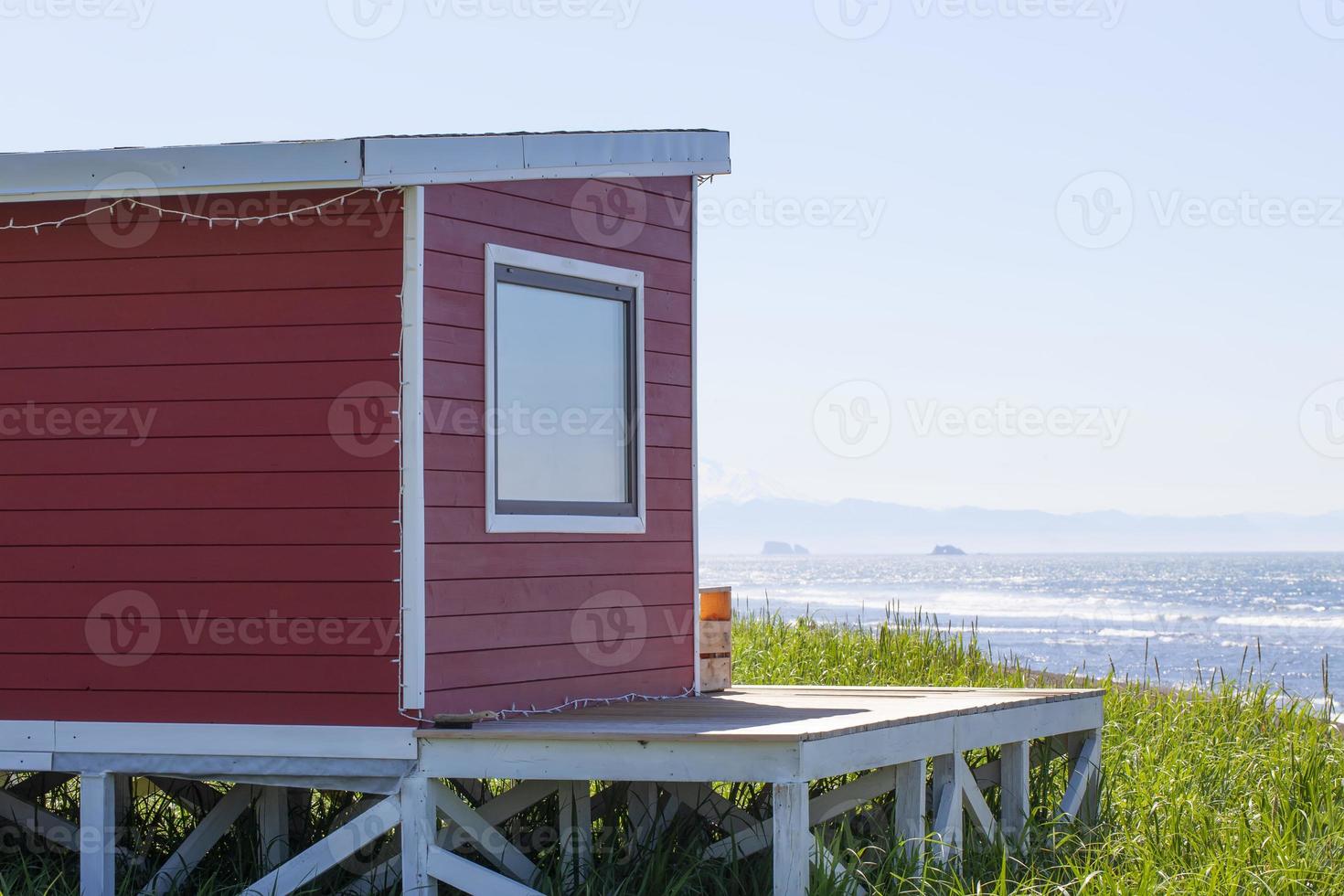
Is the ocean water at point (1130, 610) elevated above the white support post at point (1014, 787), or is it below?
below

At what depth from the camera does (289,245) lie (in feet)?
18.7

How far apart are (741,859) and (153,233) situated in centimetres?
350

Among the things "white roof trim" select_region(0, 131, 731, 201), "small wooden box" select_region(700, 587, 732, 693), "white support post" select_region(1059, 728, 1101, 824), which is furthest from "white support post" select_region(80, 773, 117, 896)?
"white support post" select_region(1059, 728, 1101, 824)

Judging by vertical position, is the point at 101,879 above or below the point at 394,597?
below

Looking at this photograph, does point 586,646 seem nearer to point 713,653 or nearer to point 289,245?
point 713,653

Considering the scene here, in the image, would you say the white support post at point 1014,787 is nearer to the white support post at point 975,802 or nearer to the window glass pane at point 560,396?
the white support post at point 975,802

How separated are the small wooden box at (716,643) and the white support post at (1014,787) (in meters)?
1.36

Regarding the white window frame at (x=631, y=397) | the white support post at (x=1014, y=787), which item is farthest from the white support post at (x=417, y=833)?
the white support post at (x=1014, y=787)

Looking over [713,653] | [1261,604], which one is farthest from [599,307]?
[1261,604]

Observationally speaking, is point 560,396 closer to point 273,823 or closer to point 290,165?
point 290,165

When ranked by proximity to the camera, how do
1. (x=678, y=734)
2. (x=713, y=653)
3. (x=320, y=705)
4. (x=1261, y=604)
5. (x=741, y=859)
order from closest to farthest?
1. (x=678, y=734)
2. (x=320, y=705)
3. (x=741, y=859)
4. (x=713, y=653)
5. (x=1261, y=604)

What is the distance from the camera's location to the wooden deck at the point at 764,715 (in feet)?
17.2

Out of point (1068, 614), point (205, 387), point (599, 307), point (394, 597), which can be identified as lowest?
point (1068, 614)

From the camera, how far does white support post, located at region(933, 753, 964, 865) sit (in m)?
5.85
